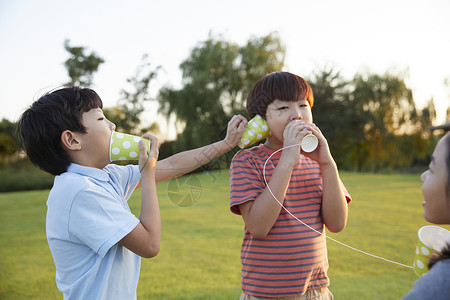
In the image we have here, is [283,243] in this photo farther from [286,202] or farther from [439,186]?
[439,186]

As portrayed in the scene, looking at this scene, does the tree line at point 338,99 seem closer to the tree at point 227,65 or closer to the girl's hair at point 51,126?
the tree at point 227,65

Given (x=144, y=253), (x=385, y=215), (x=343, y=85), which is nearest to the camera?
(x=144, y=253)

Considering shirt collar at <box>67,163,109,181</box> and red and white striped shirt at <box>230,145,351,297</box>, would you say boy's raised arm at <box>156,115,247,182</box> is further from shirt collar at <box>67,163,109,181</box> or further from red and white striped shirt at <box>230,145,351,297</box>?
shirt collar at <box>67,163,109,181</box>

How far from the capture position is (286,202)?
1516 millimetres

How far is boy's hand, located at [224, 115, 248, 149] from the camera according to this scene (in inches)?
66.4

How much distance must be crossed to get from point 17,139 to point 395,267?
14.4ft

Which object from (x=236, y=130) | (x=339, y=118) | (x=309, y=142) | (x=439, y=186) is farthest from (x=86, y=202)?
(x=339, y=118)

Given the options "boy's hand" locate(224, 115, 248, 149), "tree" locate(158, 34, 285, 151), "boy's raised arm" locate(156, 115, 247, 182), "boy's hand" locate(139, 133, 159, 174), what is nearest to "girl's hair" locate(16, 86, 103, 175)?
"boy's hand" locate(139, 133, 159, 174)

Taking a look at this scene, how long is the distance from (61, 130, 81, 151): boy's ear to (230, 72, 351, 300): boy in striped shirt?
0.60 m

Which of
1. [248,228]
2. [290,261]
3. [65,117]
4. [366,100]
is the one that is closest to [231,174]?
[248,228]

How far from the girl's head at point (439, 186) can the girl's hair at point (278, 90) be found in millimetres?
589

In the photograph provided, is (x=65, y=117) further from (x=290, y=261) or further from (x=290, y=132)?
(x=290, y=261)

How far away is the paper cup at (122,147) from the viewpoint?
147 cm

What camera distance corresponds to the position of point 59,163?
1.45 m
